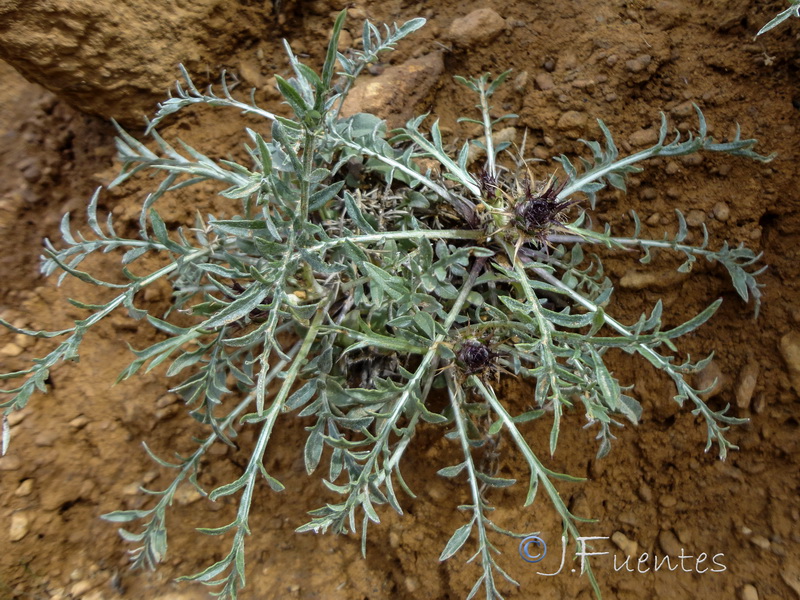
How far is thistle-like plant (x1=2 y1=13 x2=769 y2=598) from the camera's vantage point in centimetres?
145

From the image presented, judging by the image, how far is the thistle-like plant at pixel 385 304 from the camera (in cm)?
145

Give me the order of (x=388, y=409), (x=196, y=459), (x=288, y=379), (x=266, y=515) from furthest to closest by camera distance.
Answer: (x=266, y=515) → (x=196, y=459) → (x=388, y=409) → (x=288, y=379)

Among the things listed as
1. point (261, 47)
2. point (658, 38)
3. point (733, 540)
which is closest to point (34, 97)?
point (261, 47)

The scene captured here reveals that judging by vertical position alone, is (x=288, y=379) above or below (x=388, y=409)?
above

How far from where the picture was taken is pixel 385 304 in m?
1.72

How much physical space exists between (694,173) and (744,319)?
0.57 m

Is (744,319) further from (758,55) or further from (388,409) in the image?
(388,409)

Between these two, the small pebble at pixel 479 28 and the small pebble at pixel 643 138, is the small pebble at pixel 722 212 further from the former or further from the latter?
the small pebble at pixel 479 28

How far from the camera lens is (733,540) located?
186 centimetres

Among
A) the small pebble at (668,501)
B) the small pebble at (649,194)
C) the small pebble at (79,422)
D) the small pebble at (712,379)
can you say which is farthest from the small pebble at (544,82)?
the small pebble at (79,422)

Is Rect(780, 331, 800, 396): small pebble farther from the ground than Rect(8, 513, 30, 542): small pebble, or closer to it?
closer to it

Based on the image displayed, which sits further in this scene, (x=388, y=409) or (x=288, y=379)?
(x=388, y=409)
